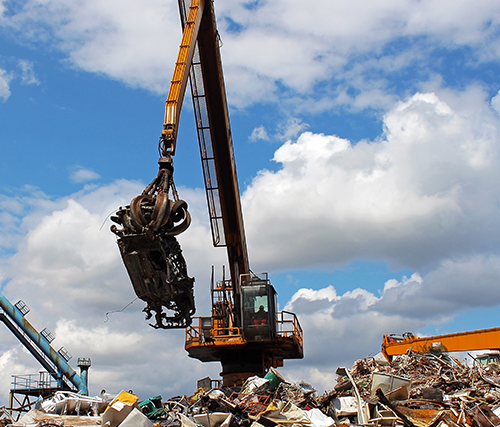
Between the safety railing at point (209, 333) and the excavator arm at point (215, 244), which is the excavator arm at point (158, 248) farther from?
the safety railing at point (209, 333)

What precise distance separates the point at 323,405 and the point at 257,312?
7.31 metres

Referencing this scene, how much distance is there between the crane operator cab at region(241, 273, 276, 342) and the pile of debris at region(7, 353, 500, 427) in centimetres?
387

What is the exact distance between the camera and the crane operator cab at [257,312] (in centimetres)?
2088

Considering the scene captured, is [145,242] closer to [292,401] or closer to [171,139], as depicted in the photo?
[171,139]

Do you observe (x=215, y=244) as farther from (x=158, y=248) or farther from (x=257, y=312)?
(x=158, y=248)

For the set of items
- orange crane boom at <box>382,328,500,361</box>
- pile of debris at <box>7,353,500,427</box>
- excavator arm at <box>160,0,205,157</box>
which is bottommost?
pile of debris at <box>7,353,500,427</box>

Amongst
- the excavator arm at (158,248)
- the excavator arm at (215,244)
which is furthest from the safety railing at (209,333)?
the excavator arm at (158,248)

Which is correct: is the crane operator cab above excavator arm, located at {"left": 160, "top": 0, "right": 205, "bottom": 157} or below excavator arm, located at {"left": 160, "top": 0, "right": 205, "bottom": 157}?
below

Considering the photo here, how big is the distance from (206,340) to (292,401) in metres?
8.52

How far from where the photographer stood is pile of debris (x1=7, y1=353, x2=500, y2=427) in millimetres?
12305

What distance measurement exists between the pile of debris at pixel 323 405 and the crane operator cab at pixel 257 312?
3.87 m

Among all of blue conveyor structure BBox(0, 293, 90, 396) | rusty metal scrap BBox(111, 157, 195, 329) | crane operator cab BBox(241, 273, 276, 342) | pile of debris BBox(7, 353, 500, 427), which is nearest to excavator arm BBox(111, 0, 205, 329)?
rusty metal scrap BBox(111, 157, 195, 329)

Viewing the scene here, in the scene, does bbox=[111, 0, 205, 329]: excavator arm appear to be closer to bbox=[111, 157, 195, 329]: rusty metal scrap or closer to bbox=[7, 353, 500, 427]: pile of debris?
bbox=[111, 157, 195, 329]: rusty metal scrap

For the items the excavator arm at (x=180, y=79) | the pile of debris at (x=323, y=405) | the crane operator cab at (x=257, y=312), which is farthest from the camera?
the crane operator cab at (x=257, y=312)
